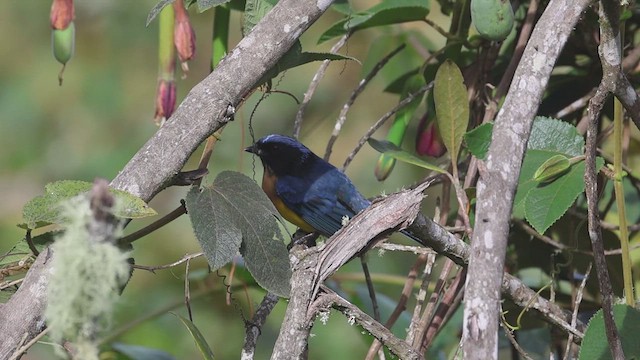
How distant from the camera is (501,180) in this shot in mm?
1157

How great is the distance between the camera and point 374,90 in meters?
4.31

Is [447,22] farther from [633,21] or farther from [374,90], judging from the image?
[633,21]

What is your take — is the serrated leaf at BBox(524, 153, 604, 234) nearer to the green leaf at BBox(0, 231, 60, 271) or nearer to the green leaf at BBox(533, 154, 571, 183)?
the green leaf at BBox(533, 154, 571, 183)

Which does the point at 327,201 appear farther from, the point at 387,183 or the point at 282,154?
the point at 387,183

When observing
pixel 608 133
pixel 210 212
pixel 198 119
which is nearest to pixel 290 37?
pixel 198 119

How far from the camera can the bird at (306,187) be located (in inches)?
128

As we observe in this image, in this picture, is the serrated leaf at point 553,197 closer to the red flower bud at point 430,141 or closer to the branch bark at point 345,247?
the branch bark at point 345,247

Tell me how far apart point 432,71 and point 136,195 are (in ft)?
4.28

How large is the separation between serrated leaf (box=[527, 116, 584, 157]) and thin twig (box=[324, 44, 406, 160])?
1.81 ft

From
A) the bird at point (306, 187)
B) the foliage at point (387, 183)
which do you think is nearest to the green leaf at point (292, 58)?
the foliage at point (387, 183)

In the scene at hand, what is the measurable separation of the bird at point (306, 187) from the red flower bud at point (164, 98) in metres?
1.15

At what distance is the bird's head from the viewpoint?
3.38m

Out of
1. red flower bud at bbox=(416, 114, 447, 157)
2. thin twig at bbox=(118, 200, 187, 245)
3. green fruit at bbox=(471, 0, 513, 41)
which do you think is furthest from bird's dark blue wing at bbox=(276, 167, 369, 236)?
thin twig at bbox=(118, 200, 187, 245)


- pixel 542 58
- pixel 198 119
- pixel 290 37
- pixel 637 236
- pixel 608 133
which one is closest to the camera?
pixel 542 58
